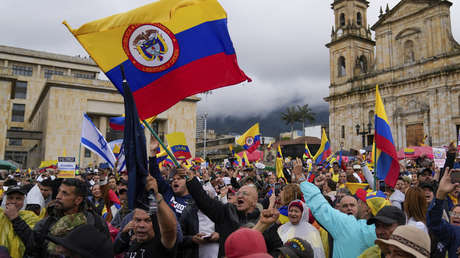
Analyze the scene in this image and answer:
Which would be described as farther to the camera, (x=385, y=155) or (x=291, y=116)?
(x=291, y=116)

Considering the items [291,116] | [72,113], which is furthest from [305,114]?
[72,113]

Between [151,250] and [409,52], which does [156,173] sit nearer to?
[151,250]

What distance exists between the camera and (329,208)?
3.86 meters

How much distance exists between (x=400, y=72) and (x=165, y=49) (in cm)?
4112

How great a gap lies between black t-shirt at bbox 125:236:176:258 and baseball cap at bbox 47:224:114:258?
22.9 inches

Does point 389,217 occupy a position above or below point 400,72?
below

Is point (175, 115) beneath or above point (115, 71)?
above

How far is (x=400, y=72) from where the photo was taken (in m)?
40.1

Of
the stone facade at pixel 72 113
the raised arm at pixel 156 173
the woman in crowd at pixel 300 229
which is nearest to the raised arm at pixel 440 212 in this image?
the woman in crowd at pixel 300 229

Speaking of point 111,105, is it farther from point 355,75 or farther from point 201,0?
point 201,0

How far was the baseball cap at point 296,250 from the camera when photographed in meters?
2.65

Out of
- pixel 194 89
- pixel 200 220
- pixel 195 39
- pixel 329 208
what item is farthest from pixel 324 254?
pixel 195 39

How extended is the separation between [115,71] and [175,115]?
131ft

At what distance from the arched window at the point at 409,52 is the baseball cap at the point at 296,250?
42811 mm
